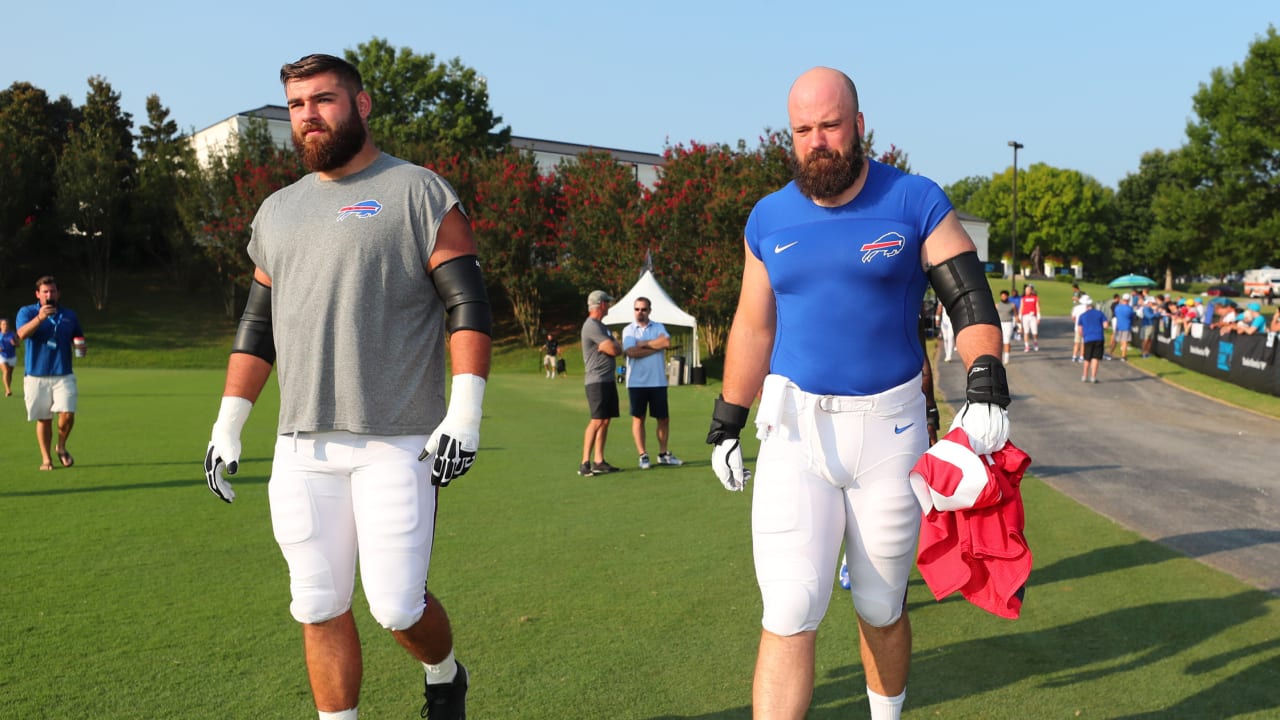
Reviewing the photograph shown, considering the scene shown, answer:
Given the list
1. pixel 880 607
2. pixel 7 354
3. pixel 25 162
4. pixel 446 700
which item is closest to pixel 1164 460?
pixel 880 607

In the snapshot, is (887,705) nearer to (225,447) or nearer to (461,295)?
(461,295)

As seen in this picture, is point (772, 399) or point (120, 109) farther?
point (120, 109)

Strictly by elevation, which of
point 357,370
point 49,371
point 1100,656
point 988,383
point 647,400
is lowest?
point 1100,656

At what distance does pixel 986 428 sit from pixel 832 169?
0.97 metres

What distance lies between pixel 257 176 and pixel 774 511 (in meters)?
44.6

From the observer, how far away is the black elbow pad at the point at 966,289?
10.7 ft

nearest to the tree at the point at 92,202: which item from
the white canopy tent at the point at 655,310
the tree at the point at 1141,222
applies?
the white canopy tent at the point at 655,310

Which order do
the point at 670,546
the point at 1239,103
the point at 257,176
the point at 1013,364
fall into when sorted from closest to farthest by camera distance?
the point at 670,546
the point at 1013,364
the point at 257,176
the point at 1239,103

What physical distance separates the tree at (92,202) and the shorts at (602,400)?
44.1 m

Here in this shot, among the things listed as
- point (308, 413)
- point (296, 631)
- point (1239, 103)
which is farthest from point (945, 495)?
point (1239, 103)

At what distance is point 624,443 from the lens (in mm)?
14094

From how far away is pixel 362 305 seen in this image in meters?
3.33

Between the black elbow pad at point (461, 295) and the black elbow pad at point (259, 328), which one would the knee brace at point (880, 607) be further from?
the black elbow pad at point (259, 328)

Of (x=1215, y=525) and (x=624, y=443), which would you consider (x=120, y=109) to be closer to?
(x=624, y=443)
